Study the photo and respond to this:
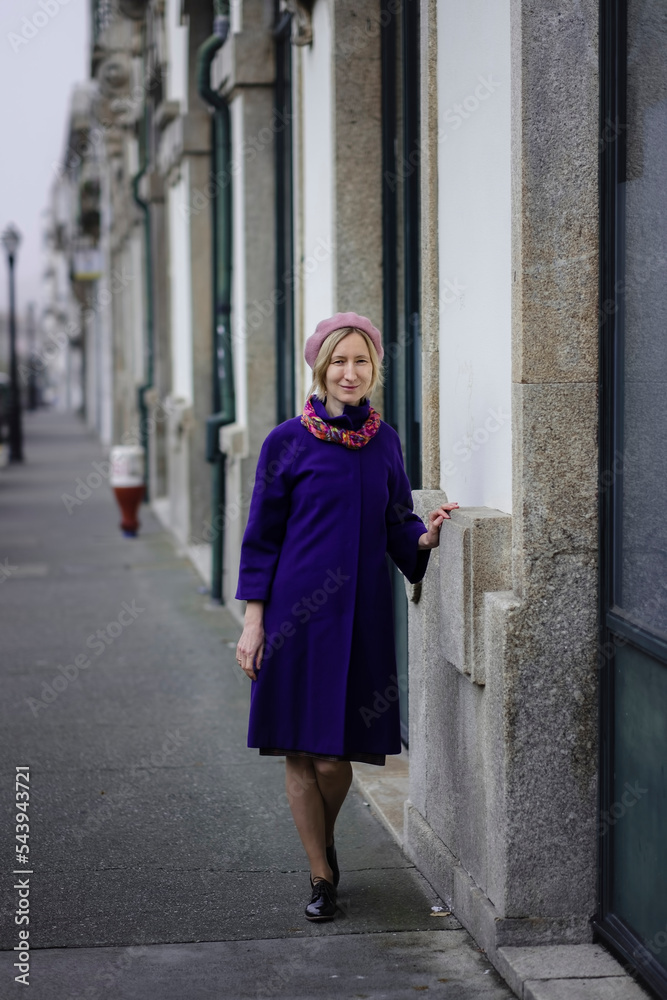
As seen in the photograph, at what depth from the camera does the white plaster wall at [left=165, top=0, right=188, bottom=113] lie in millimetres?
13133

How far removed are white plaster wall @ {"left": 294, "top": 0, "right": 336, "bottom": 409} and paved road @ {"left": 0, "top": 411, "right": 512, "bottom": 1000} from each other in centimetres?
216

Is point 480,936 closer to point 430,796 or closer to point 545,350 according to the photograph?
point 430,796

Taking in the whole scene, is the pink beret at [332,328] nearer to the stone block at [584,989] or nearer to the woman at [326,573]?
the woman at [326,573]

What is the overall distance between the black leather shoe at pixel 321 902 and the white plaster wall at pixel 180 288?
961 cm

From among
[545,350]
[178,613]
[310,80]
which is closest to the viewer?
[545,350]

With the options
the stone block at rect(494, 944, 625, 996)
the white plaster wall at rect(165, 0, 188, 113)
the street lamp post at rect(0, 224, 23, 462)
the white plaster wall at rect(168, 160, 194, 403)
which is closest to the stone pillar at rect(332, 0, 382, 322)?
the stone block at rect(494, 944, 625, 996)

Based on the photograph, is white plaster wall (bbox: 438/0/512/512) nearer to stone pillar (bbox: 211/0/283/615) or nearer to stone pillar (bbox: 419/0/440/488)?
stone pillar (bbox: 419/0/440/488)

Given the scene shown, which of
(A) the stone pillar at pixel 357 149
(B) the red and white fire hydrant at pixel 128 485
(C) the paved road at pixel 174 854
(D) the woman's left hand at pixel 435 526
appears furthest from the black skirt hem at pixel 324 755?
(B) the red and white fire hydrant at pixel 128 485

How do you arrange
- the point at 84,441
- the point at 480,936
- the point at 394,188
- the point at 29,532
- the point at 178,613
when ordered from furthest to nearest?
the point at 84,441 < the point at 29,532 < the point at 178,613 < the point at 394,188 < the point at 480,936

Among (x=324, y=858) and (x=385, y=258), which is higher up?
(x=385, y=258)

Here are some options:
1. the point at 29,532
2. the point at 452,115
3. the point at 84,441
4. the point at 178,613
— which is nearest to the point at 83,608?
the point at 178,613

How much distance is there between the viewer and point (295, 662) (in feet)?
14.9

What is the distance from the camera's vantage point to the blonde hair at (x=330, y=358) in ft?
14.8

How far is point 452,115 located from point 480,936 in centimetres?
266
